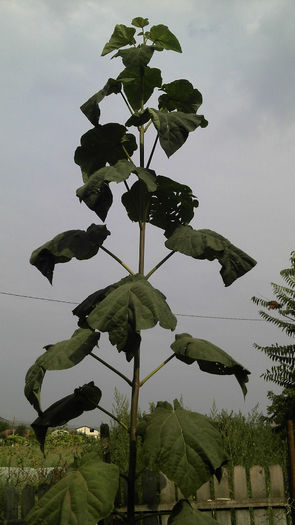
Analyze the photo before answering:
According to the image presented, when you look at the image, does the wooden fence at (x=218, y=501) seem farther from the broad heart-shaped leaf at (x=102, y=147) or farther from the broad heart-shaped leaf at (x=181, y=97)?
the broad heart-shaped leaf at (x=181, y=97)

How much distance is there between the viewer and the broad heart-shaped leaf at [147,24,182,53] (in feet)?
9.89

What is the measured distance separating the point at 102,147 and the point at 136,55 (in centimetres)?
53

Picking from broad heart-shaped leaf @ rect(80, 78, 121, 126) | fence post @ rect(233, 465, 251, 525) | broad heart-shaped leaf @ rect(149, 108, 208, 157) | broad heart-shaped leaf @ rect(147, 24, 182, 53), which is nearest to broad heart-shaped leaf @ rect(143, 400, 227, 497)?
broad heart-shaped leaf @ rect(149, 108, 208, 157)

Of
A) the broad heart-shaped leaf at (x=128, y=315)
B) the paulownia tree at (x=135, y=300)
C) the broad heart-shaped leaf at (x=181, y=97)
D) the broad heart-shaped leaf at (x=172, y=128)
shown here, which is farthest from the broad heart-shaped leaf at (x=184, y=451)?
the broad heart-shaped leaf at (x=181, y=97)

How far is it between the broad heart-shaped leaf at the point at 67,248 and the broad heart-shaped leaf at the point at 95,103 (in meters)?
0.61

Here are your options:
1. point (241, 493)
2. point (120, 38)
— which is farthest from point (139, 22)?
point (241, 493)

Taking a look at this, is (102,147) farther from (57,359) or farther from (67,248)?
(57,359)

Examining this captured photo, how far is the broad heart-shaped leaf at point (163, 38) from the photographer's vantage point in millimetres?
3016

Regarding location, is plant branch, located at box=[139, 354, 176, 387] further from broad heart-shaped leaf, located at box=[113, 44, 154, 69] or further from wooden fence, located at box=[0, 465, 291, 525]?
wooden fence, located at box=[0, 465, 291, 525]

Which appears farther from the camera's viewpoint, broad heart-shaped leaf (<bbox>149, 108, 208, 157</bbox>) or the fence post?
the fence post

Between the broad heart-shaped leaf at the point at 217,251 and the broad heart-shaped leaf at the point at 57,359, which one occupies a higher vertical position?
the broad heart-shaped leaf at the point at 217,251

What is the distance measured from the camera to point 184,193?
A: 9.73ft

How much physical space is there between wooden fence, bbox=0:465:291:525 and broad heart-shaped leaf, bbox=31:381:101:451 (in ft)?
6.21

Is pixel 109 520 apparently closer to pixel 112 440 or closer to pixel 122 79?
pixel 122 79
